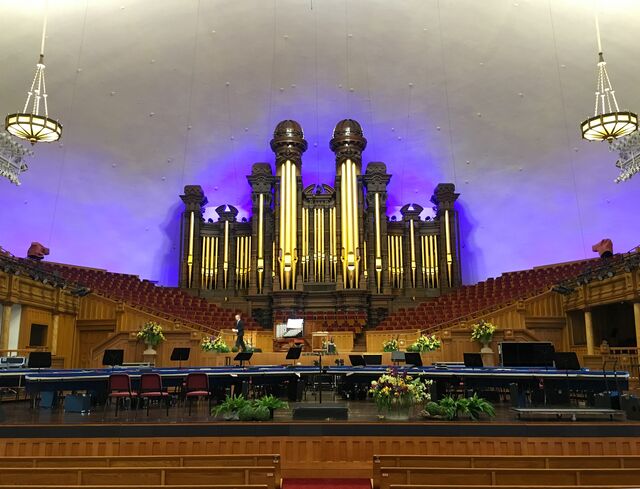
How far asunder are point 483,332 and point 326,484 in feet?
27.6

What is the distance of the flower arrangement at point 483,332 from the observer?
1336 centimetres

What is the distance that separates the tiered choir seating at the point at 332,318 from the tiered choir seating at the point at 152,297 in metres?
1.17

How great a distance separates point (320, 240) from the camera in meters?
20.4

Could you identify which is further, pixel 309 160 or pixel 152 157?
pixel 309 160

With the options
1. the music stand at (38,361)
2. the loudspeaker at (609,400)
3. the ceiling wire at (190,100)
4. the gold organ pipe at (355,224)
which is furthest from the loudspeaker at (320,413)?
the gold organ pipe at (355,224)

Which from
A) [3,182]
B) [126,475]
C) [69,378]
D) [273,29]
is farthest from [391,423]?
[3,182]

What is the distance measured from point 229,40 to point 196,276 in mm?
8600

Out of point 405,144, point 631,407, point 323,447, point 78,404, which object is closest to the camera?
point 323,447

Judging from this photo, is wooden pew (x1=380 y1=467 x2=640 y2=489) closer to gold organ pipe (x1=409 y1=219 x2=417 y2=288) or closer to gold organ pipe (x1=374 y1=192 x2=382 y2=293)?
gold organ pipe (x1=374 y1=192 x2=382 y2=293)

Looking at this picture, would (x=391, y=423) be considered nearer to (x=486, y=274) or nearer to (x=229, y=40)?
(x=229, y=40)

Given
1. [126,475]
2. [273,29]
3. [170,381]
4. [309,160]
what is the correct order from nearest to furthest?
[126,475] → [170,381] → [273,29] → [309,160]

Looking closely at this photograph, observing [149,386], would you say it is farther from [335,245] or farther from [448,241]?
[448,241]

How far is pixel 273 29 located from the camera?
16.6m

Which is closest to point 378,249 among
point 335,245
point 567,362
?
point 335,245
